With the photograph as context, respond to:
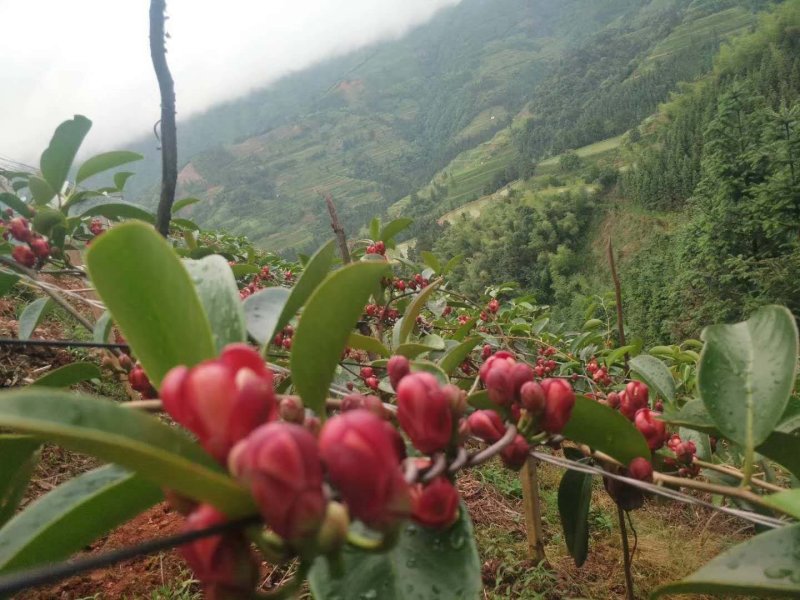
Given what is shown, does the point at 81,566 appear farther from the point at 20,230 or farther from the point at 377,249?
the point at 377,249

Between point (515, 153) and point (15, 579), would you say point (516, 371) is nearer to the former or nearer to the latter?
point (15, 579)

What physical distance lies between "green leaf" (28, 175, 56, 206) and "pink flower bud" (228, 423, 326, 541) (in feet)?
4.41

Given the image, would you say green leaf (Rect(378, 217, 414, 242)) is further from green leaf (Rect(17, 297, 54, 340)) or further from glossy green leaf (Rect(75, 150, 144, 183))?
green leaf (Rect(17, 297, 54, 340))

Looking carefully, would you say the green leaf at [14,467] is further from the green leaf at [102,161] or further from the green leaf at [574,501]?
the green leaf at [102,161]

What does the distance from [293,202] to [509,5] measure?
82.4 meters

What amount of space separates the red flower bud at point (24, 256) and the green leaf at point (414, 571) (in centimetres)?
116

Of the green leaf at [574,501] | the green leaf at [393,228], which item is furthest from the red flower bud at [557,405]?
the green leaf at [393,228]

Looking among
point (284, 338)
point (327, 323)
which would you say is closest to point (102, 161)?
point (284, 338)

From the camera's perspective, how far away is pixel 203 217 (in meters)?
67.1

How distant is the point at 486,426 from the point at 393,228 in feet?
5.47

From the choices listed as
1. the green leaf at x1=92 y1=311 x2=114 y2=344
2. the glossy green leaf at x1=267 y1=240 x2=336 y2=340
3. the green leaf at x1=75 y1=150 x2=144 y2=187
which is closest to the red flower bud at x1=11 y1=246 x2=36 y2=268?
the green leaf at x1=75 y1=150 x2=144 y2=187

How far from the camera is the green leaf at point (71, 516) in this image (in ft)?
1.17

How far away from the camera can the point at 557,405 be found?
0.54 m

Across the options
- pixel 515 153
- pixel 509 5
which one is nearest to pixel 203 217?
pixel 515 153
